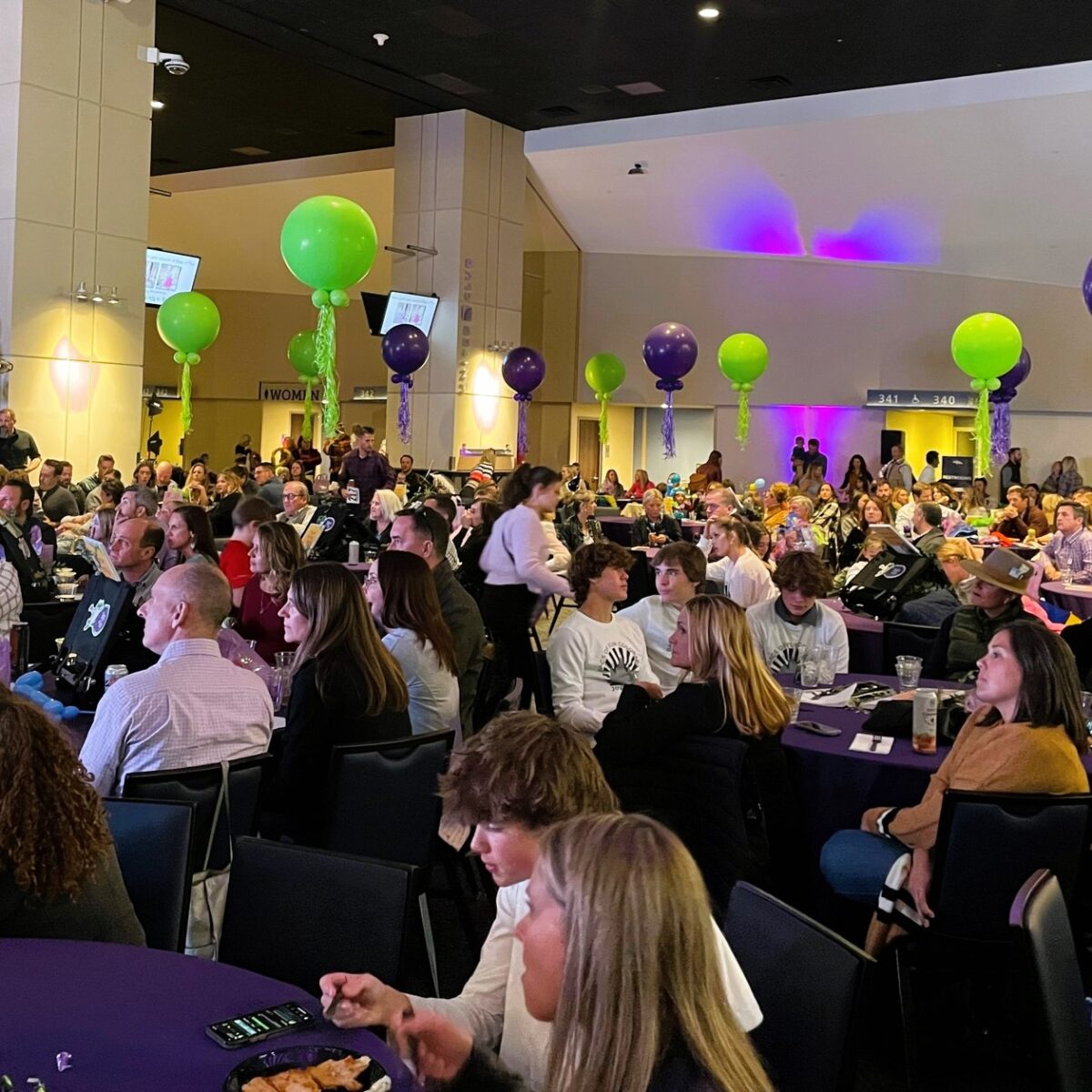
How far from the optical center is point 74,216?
37.8ft

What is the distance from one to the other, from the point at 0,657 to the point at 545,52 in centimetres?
1135

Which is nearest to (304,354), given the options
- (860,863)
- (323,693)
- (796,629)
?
(796,629)

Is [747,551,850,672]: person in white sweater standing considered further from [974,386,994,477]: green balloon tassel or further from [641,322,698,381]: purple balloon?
[641,322,698,381]: purple balloon

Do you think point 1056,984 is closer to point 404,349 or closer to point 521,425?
point 404,349

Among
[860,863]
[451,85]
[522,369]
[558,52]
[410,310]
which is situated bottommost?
[860,863]

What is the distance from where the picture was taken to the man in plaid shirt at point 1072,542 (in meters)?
9.16

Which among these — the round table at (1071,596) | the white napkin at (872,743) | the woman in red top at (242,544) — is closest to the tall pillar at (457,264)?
the round table at (1071,596)

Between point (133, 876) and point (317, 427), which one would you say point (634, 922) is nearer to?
point (133, 876)

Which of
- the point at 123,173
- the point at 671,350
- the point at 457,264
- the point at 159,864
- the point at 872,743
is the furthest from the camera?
the point at 457,264

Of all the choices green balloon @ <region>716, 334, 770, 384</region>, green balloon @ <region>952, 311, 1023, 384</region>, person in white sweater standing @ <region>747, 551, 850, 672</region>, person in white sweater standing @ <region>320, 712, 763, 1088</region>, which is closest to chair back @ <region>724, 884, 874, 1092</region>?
person in white sweater standing @ <region>320, 712, 763, 1088</region>

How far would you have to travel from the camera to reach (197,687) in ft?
10.7

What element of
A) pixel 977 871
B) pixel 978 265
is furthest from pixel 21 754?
pixel 978 265

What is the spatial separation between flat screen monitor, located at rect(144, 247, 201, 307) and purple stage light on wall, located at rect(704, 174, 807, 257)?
7238 mm

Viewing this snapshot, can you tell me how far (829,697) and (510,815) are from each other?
2778 mm
